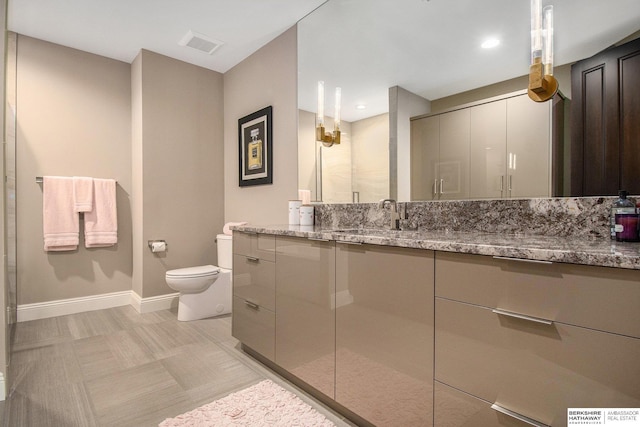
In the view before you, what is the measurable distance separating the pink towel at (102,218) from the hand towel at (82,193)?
4cm

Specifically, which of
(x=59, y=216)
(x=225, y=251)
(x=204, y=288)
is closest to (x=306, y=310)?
(x=204, y=288)

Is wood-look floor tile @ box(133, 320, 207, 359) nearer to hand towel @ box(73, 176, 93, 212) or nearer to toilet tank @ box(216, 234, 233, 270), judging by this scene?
toilet tank @ box(216, 234, 233, 270)

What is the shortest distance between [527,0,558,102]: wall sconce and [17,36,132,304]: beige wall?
11.6ft

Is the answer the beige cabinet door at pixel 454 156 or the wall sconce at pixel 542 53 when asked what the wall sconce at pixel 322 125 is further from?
→ the wall sconce at pixel 542 53

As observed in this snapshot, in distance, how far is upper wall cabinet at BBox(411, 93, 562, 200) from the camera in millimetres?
1423

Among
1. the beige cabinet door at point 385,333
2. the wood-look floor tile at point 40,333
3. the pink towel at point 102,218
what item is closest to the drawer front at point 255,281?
the beige cabinet door at point 385,333

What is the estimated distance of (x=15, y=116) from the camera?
273 centimetres

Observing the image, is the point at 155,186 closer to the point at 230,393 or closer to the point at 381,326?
the point at 230,393

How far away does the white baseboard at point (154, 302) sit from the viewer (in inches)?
123

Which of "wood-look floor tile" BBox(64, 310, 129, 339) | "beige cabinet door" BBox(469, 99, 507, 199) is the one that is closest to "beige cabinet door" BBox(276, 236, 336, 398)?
"beige cabinet door" BBox(469, 99, 507, 199)

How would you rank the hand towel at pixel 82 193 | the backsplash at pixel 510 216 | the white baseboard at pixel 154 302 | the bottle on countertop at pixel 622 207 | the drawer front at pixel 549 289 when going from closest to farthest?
the drawer front at pixel 549 289
the bottle on countertop at pixel 622 207
the backsplash at pixel 510 216
the hand towel at pixel 82 193
the white baseboard at pixel 154 302

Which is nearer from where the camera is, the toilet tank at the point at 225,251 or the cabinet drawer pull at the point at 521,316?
the cabinet drawer pull at the point at 521,316

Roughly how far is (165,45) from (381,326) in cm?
317

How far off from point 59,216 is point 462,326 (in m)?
3.42
